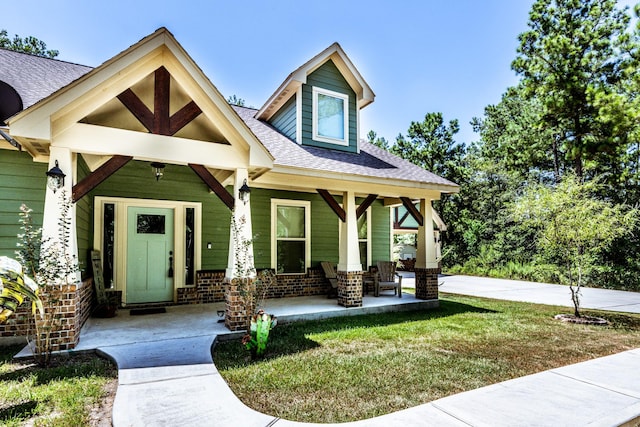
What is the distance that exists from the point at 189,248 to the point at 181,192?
1262 mm

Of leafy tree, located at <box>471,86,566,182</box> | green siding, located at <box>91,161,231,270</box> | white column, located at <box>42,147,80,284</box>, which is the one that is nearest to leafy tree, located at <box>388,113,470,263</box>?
leafy tree, located at <box>471,86,566,182</box>

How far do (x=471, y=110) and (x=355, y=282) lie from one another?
2622 cm

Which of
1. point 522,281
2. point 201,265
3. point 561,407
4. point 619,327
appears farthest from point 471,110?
point 561,407

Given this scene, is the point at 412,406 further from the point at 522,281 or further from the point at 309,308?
the point at 522,281

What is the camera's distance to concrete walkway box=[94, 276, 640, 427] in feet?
9.99

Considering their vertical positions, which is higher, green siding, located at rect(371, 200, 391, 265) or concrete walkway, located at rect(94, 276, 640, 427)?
green siding, located at rect(371, 200, 391, 265)

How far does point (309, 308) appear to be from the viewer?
744 cm

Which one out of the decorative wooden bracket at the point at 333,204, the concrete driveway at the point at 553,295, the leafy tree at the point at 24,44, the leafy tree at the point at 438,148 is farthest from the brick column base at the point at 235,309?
the leafy tree at the point at 24,44

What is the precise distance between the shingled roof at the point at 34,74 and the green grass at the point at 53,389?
364cm

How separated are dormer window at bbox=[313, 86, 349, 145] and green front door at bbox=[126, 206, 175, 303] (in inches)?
156

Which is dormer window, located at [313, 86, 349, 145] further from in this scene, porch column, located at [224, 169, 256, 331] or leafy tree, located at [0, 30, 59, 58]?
leafy tree, located at [0, 30, 59, 58]

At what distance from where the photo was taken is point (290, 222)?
9477mm

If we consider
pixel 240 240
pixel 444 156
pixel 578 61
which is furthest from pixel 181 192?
pixel 444 156

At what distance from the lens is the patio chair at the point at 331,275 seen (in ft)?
29.9
